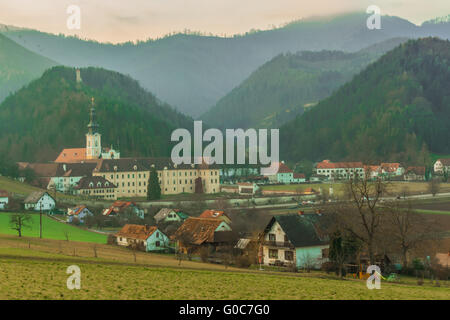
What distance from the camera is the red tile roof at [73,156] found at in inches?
5507

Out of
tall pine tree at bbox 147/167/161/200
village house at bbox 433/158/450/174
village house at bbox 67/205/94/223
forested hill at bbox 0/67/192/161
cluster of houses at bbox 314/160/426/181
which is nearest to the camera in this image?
village house at bbox 67/205/94/223

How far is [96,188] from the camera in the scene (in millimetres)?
107312

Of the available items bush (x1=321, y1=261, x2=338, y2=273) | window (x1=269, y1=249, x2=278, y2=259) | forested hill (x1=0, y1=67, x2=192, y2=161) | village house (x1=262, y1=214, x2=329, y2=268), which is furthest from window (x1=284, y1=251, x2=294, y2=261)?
forested hill (x1=0, y1=67, x2=192, y2=161)

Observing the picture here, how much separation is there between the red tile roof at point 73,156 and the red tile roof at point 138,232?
286 feet

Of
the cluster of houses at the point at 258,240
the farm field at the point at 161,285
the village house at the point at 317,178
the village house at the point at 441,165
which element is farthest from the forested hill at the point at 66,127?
the farm field at the point at 161,285

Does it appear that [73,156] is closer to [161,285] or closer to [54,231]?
[54,231]

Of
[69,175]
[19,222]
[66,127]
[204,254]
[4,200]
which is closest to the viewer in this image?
[204,254]

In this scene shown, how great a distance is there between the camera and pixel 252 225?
203 feet

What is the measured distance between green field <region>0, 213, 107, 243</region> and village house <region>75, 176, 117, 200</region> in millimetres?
36610

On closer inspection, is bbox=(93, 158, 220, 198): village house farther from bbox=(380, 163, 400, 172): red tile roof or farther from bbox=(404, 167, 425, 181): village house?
bbox=(404, 167, 425, 181): village house

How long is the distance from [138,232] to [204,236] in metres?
6.50

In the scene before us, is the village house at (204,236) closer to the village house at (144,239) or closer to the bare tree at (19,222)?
the village house at (144,239)

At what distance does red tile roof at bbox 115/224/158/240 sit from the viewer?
5121 cm

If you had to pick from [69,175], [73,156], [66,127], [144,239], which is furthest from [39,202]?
[66,127]
